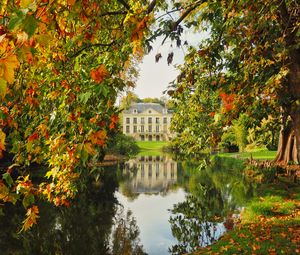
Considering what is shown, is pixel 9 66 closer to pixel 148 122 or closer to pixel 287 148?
pixel 287 148

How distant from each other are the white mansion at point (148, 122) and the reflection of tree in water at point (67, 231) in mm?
85017

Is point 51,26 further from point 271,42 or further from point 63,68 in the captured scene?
point 271,42

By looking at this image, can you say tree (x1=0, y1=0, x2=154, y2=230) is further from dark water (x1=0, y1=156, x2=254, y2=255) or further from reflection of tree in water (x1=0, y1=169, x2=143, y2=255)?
reflection of tree in water (x1=0, y1=169, x2=143, y2=255)

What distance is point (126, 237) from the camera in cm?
1276

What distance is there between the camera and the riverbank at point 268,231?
7801 mm

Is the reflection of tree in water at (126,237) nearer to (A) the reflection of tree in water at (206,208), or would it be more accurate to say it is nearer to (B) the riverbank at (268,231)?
(A) the reflection of tree in water at (206,208)

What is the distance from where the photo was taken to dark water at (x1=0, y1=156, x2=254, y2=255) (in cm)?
1154

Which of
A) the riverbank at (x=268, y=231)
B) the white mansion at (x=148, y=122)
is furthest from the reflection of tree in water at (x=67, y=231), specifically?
the white mansion at (x=148, y=122)

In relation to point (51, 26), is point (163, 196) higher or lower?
lower

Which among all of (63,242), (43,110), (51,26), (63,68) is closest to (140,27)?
(51,26)

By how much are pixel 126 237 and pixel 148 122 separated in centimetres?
9149

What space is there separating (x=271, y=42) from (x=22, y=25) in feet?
18.4

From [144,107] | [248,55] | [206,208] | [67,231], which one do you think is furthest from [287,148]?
[144,107]

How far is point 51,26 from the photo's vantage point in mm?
2838
